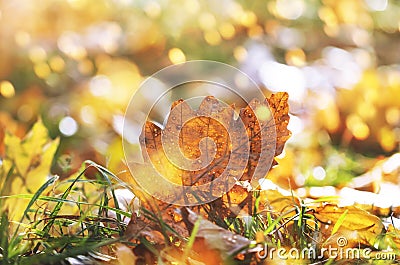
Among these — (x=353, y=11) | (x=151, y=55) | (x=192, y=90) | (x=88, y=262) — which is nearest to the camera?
(x=88, y=262)

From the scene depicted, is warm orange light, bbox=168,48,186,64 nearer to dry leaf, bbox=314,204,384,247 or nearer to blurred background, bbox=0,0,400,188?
blurred background, bbox=0,0,400,188

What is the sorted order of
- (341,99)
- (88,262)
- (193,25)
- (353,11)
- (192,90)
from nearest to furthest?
1. (88,262)
2. (341,99)
3. (192,90)
4. (193,25)
5. (353,11)

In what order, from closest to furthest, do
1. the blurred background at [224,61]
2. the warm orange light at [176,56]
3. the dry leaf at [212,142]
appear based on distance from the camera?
1. the dry leaf at [212,142]
2. the blurred background at [224,61]
3. the warm orange light at [176,56]

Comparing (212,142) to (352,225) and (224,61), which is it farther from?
(224,61)

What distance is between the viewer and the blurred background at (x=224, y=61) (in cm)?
216

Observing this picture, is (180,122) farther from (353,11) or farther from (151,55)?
(353,11)

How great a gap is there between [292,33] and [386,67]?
2.73ft

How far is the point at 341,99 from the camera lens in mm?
2557

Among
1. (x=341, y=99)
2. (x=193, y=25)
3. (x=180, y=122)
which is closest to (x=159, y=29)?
(x=193, y=25)

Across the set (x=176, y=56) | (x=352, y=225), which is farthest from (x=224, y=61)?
(x=352, y=225)

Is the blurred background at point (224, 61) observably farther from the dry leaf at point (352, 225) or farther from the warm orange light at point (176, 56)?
the dry leaf at point (352, 225)

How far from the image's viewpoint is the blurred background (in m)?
2.16

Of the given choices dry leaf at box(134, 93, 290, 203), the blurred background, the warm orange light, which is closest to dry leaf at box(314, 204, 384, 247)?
dry leaf at box(134, 93, 290, 203)

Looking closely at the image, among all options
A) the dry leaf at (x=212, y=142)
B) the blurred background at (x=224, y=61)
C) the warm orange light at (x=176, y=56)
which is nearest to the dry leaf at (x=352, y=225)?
the dry leaf at (x=212, y=142)
